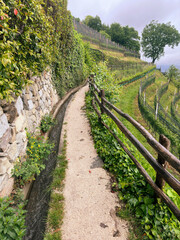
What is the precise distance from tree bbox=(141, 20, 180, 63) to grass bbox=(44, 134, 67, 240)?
216 ft

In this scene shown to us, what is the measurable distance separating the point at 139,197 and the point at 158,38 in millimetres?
67449

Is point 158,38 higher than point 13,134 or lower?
higher

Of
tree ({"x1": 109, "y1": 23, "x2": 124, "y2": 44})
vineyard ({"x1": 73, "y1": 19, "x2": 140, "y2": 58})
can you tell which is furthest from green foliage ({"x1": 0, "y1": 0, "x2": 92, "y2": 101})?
tree ({"x1": 109, "y1": 23, "x2": 124, "y2": 44})

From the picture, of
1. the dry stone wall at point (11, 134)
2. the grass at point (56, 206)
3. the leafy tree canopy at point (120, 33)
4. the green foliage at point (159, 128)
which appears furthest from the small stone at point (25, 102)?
the leafy tree canopy at point (120, 33)

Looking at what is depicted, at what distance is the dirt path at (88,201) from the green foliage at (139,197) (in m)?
0.26

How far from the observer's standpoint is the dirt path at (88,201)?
2350 millimetres

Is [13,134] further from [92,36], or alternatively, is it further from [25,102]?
[92,36]

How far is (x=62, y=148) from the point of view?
15.7 ft

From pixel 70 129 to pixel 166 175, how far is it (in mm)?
4474

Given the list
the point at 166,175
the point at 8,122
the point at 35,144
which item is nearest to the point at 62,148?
the point at 35,144

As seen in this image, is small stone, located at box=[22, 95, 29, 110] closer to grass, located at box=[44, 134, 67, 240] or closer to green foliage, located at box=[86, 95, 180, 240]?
grass, located at box=[44, 134, 67, 240]

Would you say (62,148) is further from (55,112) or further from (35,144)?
(55,112)

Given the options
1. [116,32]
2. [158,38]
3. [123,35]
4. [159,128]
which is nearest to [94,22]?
[116,32]

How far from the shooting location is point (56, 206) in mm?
2789
